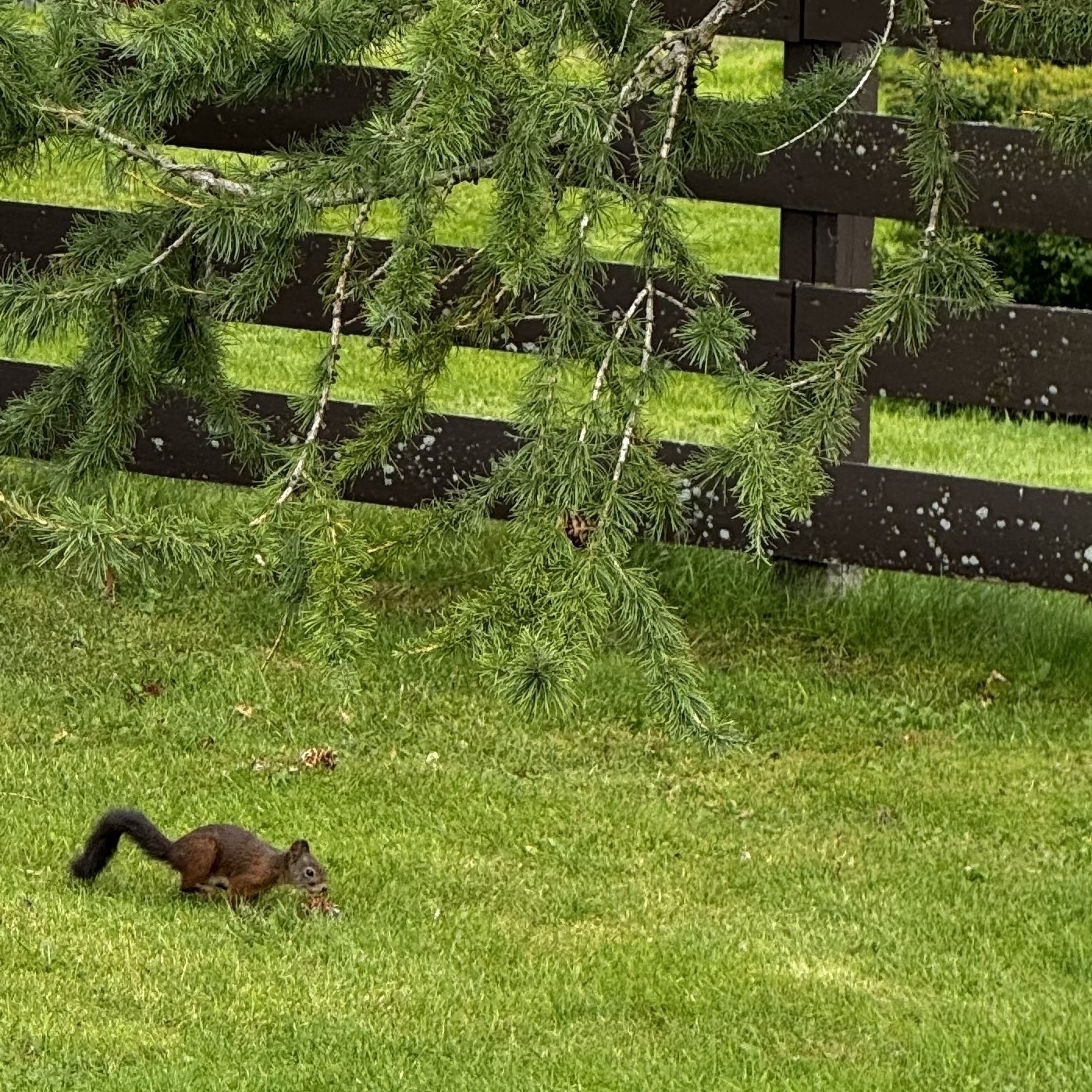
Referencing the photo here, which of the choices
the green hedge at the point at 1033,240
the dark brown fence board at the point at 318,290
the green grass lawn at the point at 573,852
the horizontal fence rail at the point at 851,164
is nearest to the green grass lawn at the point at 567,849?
the green grass lawn at the point at 573,852

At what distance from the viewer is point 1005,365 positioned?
587cm

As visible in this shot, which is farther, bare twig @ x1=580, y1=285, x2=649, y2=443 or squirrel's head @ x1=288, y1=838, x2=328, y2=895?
squirrel's head @ x1=288, y1=838, x2=328, y2=895

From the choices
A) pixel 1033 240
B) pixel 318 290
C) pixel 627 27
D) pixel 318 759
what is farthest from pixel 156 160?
pixel 1033 240

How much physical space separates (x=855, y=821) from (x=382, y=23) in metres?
2.46

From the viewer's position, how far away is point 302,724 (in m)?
5.77

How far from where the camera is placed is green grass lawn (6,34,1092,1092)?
12.9ft

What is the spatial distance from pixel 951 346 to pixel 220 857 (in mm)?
2739

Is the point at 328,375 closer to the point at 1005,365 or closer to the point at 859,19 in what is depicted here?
the point at 1005,365

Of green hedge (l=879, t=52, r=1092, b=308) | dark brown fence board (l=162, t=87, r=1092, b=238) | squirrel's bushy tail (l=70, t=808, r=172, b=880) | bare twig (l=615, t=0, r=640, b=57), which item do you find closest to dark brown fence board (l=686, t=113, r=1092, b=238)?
dark brown fence board (l=162, t=87, r=1092, b=238)

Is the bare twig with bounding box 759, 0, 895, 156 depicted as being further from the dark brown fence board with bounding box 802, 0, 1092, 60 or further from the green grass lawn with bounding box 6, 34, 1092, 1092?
the dark brown fence board with bounding box 802, 0, 1092, 60

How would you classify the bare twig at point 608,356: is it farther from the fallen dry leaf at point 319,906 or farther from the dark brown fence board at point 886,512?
the dark brown fence board at point 886,512

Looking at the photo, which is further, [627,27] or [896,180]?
[896,180]

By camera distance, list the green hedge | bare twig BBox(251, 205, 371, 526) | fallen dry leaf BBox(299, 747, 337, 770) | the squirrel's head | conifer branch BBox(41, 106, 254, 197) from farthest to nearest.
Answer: the green hedge
fallen dry leaf BBox(299, 747, 337, 770)
the squirrel's head
conifer branch BBox(41, 106, 254, 197)
bare twig BBox(251, 205, 371, 526)

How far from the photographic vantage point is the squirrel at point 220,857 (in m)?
4.38
